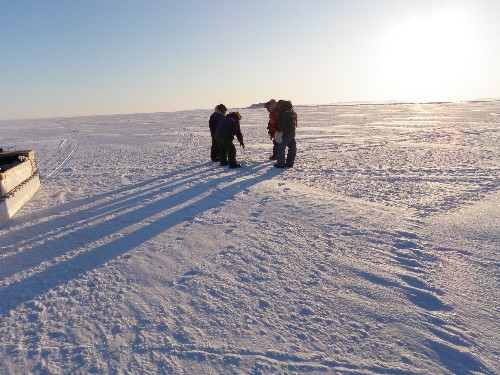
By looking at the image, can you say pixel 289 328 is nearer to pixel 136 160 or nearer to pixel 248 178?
pixel 248 178

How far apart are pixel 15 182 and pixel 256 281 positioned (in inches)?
176

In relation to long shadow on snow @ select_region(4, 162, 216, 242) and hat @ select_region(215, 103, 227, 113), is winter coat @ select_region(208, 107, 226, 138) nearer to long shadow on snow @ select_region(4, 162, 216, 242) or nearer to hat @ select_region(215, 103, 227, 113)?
hat @ select_region(215, 103, 227, 113)

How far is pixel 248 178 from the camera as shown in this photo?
24.4 ft

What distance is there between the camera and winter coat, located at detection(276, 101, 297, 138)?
8312 millimetres

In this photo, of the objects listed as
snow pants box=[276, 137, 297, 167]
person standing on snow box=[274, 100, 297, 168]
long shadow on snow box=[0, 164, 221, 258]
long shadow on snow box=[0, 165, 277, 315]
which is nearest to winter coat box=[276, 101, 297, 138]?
person standing on snow box=[274, 100, 297, 168]

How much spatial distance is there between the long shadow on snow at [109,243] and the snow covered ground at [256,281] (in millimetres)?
25

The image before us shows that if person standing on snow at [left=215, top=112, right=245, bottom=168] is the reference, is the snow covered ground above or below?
below

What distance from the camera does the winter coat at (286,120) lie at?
8.31 meters

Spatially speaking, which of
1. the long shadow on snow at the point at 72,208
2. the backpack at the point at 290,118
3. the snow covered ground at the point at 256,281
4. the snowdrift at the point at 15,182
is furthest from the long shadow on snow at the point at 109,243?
the backpack at the point at 290,118

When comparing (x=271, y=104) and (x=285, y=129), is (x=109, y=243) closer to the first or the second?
(x=285, y=129)

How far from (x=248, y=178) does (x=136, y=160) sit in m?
4.83

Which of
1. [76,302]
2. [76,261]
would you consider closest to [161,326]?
[76,302]

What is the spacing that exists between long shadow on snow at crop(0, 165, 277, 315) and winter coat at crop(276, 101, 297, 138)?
6.45 feet

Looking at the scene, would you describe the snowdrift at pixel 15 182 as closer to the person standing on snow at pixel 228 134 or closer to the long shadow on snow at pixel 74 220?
the long shadow on snow at pixel 74 220
